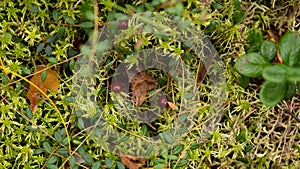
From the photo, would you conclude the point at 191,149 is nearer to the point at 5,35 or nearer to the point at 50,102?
the point at 50,102

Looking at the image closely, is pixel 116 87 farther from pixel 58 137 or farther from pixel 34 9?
pixel 34 9

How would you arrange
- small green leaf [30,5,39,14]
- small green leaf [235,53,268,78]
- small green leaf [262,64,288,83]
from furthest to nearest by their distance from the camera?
1. small green leaf [30,5,39,14]
2. small green leaf [235,53,268,78]
3. small green leaf [262,64,288,83]

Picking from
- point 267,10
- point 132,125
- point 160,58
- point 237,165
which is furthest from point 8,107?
point 267,10

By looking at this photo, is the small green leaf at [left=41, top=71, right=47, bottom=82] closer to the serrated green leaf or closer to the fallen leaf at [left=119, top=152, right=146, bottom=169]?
the fallen leaf at [left=119, top=152, right=146, bottom=169]

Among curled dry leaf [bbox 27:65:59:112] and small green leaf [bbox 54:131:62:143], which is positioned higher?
curled dry leaf [bbox 27:65:59:112]

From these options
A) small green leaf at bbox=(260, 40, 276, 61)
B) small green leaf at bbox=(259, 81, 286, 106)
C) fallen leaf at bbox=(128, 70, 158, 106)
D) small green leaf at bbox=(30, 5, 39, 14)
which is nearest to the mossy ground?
small green leaf at bbox=(30, 5, 39, 14)

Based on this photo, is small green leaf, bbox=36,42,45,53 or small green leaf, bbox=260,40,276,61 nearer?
small green leaf, bbox=260,40,276,61
